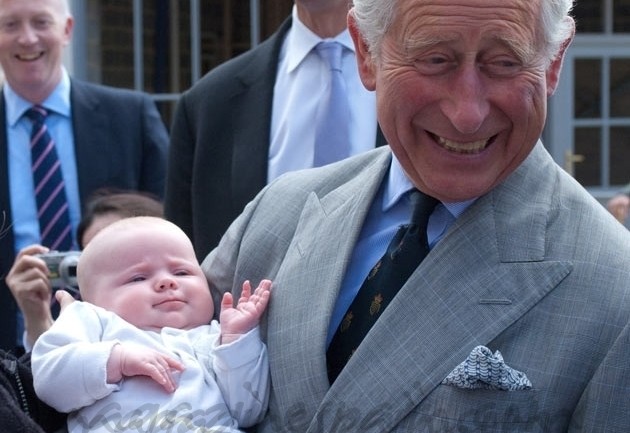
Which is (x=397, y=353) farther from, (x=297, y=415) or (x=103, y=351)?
(x=103, y=351)

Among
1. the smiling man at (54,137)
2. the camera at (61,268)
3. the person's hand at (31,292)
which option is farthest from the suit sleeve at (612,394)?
the smiling man at (54,137)

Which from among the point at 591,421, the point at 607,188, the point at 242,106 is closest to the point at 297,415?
the point at 591,421

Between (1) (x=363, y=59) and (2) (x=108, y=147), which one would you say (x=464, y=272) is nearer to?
(1) (x=363, y=59)

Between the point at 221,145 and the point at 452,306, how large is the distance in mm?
1674

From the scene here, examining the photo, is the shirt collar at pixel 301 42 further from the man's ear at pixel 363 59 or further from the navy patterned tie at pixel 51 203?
the man's ear at pixel 363 59

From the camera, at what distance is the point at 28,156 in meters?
4.43

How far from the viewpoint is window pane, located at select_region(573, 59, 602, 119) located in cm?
798

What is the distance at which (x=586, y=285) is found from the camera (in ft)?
6.72

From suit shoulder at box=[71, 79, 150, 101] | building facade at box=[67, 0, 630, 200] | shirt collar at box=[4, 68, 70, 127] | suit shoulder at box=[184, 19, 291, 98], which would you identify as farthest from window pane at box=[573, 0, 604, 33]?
suit shoulder at box=[184, 19, 291, 98]

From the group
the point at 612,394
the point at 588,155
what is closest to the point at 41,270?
the point at 612,394

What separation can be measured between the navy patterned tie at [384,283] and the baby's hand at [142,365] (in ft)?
0.95

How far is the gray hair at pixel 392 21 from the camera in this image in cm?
205

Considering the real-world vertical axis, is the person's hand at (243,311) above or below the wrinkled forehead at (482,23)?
below

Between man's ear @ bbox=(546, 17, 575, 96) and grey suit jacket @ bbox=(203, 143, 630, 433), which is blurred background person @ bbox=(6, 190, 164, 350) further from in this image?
man's ear @ bbox=(546, 17, 575, 96)
